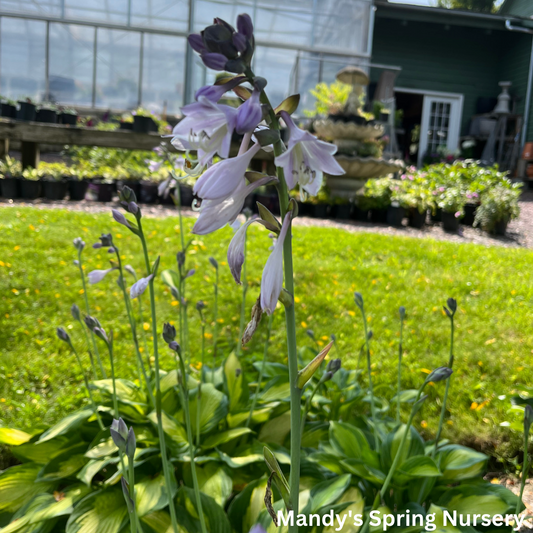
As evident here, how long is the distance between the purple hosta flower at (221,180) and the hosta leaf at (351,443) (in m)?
1.32

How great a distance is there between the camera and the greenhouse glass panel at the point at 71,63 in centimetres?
1255

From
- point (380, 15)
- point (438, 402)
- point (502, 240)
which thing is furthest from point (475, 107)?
point (438, 402)

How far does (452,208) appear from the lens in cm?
793

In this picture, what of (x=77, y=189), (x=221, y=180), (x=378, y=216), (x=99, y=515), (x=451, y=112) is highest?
(x=451, y=112)

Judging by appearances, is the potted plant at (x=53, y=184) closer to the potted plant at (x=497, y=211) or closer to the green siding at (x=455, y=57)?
the potted plant at (x=497, y=211)

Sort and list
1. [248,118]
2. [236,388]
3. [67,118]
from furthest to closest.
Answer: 1. [67,118]
2. [236,388]
3. [248,118]

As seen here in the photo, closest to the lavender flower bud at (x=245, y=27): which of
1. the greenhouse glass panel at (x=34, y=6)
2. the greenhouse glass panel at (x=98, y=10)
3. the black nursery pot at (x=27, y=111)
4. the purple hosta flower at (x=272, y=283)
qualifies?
the purple hosta flower at (x=272, y=283)

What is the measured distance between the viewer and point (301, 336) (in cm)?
327

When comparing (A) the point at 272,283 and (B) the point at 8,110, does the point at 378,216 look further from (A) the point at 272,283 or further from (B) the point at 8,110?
(A) the point at 272,283

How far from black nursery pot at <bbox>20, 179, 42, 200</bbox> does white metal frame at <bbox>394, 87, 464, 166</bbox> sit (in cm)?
1113

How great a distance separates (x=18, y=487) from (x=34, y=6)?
45.6 feet

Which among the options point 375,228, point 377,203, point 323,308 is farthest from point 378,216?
point 323,308

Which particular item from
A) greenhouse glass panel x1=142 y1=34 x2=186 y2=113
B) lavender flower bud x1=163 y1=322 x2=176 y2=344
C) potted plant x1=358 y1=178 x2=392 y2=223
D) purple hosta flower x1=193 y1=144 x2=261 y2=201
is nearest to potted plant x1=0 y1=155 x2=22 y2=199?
potted plant x1=358 y1=178 x2=392 y2=223

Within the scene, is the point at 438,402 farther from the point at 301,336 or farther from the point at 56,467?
the point at 56,467
